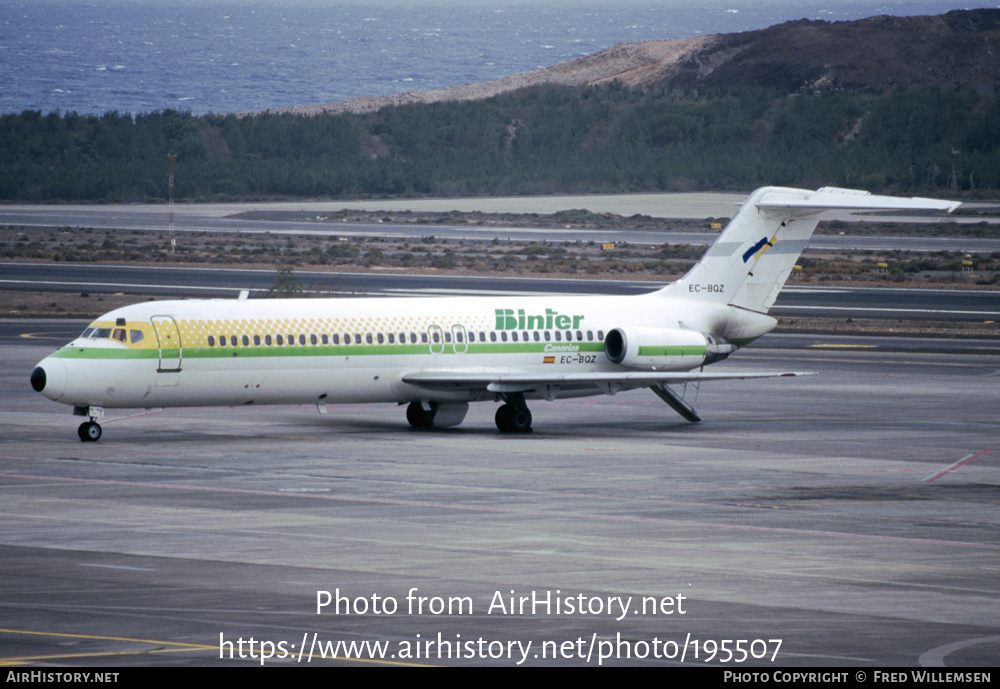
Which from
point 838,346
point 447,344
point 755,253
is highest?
point 755,253

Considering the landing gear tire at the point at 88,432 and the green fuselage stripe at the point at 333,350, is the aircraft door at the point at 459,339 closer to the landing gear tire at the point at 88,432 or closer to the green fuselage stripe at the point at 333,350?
the green fuselage stripe at the point at 333,350

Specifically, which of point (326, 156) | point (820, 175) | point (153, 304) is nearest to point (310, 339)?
point (153, 304)

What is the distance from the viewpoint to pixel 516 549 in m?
22.1

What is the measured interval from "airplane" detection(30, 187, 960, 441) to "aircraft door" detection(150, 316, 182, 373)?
3 centimetres

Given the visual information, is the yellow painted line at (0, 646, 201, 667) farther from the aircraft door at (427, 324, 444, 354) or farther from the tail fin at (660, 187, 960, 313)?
the tail fin at (660, 187, 960, 313)

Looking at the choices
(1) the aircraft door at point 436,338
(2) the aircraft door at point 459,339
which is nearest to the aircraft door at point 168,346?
(1) the aircraft door at point 436,338

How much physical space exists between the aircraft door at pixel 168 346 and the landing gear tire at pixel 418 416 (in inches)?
272

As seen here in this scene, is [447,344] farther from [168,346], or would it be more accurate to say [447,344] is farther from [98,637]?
[98,637]

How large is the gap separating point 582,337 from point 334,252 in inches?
2355

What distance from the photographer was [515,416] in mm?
37031

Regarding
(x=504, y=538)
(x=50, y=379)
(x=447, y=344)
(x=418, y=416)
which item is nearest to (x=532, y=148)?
(x=418, y=416)

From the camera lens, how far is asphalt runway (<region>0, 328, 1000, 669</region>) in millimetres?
16359

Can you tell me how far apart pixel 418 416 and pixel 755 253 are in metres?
10.6

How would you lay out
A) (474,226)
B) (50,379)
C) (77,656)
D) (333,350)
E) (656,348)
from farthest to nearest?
(474,226)
(656,348)
(333,350)
(50,379)
(77,656)
